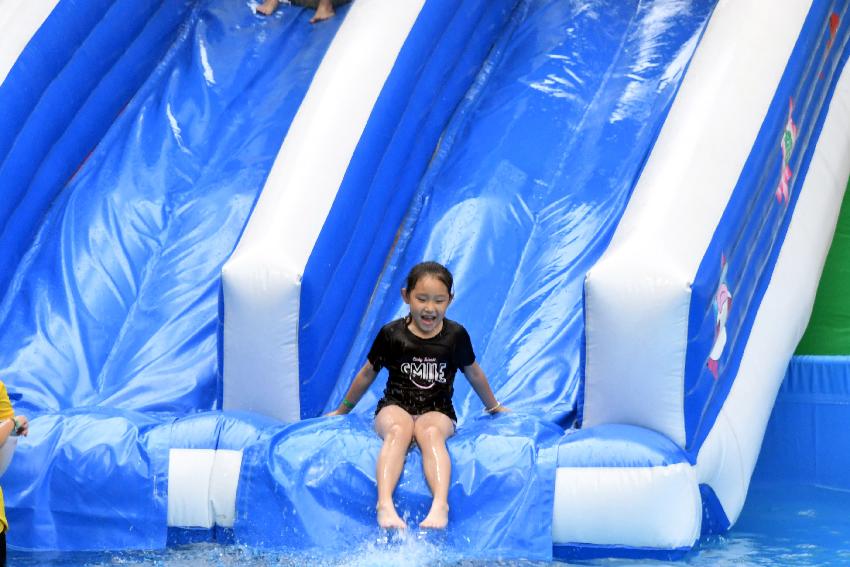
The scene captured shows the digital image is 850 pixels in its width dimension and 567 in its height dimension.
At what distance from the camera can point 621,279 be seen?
309 cm

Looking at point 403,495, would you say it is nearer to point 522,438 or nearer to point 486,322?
point 522,438

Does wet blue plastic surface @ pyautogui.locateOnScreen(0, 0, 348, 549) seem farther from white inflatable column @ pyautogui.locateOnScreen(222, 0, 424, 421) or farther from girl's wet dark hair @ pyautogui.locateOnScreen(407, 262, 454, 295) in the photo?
girl's wet dark hair @ pyautogui.locateOnScreen(407, 262, 454, 295)

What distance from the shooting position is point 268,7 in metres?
4.76

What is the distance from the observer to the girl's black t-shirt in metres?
3.23

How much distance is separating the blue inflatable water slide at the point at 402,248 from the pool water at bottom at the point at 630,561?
0.05 metres

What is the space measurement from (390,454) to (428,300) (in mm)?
357

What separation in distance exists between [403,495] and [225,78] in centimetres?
196

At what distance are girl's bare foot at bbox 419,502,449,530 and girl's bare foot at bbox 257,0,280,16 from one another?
2317 mm

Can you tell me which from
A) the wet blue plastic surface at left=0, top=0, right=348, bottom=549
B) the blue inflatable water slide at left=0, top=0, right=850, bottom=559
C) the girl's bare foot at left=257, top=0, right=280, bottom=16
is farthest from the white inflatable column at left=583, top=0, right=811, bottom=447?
the girl's bare foot at left=257, top=0, right=280, bottom=16

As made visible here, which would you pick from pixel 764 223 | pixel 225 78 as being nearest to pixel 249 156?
pixel 225 78

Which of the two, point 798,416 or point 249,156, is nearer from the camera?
point 798,416

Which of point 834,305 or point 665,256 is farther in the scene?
point 834,305

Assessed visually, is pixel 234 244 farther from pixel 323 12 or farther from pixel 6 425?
pixel 6 425

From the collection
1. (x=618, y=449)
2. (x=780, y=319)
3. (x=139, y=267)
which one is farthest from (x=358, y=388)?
(x=780, y=319)
